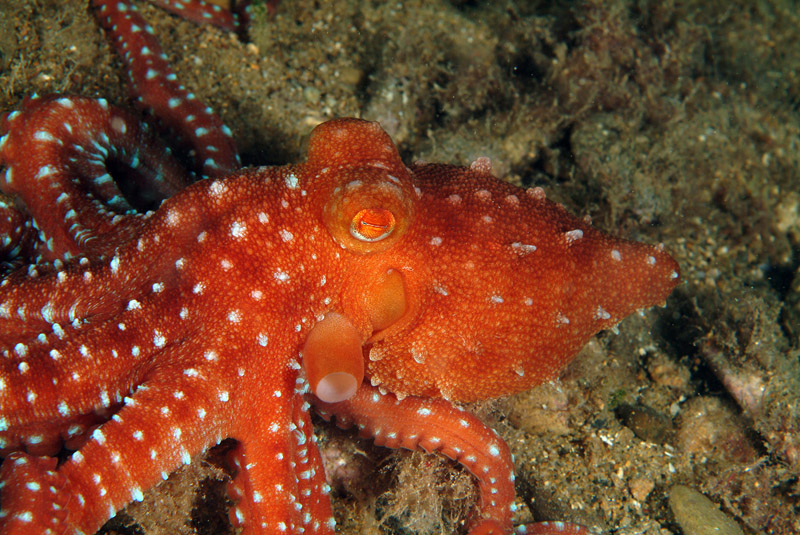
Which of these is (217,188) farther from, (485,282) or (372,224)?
(485,282)

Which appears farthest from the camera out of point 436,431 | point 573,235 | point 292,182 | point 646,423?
point 646,423

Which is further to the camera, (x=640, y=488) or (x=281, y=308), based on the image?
(x=640, y=488)

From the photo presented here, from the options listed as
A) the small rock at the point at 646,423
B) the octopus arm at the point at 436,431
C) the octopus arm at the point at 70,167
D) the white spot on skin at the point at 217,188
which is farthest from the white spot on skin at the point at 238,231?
the small rock at the point at 646,423

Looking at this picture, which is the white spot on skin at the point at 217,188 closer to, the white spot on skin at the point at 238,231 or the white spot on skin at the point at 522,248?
the white spot on skin at the point at 238,231

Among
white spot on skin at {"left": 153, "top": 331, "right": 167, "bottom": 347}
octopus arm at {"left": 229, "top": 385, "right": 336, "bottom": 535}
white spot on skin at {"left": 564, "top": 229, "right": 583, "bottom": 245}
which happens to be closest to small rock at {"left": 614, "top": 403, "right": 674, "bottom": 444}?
white spot on skin at {"left": 564, "top": 229, "right": 583, "bottom": 245}

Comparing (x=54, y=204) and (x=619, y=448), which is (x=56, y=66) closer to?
(x=54, y=204)

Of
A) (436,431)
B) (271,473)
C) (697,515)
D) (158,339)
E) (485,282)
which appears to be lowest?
(697,515)

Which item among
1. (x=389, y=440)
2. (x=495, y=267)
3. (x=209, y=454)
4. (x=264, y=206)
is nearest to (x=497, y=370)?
(x=495, y=267)

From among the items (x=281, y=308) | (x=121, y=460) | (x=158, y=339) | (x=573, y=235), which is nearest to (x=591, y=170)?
(x=573, y=235)
